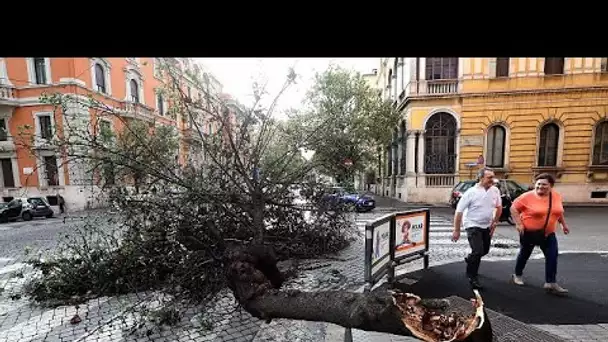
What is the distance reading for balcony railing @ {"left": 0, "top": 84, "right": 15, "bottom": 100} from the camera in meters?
16.6

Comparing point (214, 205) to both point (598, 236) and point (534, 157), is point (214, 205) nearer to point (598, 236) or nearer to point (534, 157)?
point (598, 236)

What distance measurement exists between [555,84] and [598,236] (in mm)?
11331

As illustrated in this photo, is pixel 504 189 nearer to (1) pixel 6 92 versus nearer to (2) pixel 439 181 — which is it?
(2) pixel 439 181

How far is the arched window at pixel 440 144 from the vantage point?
16375 mm

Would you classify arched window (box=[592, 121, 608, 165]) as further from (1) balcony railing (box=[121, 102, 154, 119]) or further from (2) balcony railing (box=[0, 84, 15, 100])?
(2) balcony railing (box=[0, 84, 15, 100])

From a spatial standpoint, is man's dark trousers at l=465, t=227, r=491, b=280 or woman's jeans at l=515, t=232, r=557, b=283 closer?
woman's jeans at l=515, t=232, r=557, b=283

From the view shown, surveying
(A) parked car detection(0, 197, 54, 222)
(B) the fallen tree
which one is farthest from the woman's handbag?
(A) parked car detection(0, 197, 54, 222)

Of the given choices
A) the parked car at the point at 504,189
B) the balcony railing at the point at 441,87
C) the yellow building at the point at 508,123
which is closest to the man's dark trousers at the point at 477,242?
the parked car at the point at 504,189

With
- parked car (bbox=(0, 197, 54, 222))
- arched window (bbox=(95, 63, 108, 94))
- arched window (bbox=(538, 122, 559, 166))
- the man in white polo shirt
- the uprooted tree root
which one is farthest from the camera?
arched window (bbox=(95, 63, 108, 94))

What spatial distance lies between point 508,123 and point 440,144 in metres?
3.64

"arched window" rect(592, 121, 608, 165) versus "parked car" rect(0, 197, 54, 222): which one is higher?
"arched window" rect(592, 121, 608, 165)

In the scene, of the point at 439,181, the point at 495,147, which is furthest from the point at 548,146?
the point at 439,181
